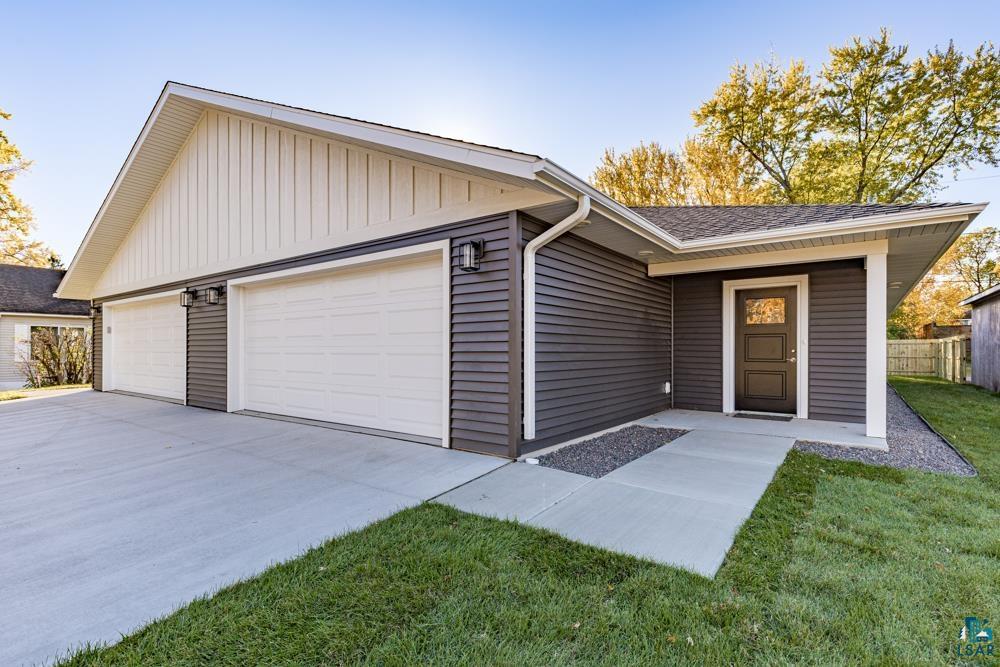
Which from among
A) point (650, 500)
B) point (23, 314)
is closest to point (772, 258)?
point (650, 500)

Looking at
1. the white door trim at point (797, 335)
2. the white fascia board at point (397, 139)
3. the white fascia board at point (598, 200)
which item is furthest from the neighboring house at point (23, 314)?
the white door trim at point (797, 335)

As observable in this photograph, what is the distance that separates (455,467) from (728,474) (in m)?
2.34

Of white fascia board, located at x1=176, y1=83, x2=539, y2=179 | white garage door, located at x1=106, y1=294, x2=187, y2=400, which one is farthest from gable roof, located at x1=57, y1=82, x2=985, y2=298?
white garage door, located at x1=106, y1=294, x2=187, y2=400

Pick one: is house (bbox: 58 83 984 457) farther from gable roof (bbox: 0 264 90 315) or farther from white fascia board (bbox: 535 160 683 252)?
gable roof (bbox: 0 264 90 315)

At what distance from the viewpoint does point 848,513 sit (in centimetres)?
294

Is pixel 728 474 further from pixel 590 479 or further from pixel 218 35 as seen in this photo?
pixel 218 35

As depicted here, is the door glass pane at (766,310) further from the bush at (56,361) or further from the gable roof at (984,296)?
the bush at (56,361)

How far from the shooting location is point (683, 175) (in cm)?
1691

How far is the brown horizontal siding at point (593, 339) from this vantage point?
15.1ft

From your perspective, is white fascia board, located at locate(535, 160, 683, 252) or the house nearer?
white fascia board, located at locate(535, 160, 683, 252)

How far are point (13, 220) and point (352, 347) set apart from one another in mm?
21094

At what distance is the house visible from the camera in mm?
4383

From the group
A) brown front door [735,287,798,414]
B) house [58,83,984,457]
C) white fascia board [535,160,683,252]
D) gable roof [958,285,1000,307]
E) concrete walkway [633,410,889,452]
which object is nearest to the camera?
white fascia board [535,160,683,252]

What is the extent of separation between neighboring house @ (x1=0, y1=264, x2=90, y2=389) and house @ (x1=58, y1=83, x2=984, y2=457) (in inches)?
352
